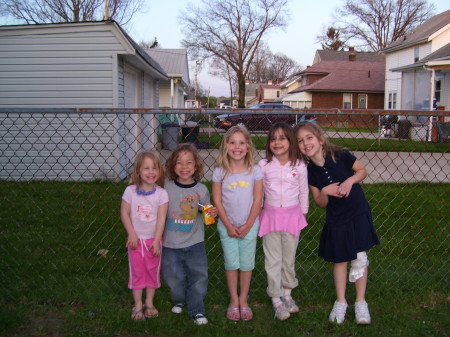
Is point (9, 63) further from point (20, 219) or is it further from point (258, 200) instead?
point (258, 200)

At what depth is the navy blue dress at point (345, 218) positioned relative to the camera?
2924 millimetres

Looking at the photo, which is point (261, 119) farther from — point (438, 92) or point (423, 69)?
point (423, 69)

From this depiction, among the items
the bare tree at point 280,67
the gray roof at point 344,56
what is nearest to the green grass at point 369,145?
the gray roof at point 344,56

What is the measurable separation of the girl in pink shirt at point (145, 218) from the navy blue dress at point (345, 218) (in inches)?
42.2

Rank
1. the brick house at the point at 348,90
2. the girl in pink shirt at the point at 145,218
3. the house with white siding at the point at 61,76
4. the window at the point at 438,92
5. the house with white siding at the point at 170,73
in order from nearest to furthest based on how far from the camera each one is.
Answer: the girl in pink shirt at the point at 145,218, the house with white siding at the point at 61,76, the house with white siding at the point at 170,73, the window at the point at 438,92, the brick house at the point at 348,90

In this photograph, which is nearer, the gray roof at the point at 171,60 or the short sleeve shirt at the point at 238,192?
the short sleeve shirt at the point at 238,192

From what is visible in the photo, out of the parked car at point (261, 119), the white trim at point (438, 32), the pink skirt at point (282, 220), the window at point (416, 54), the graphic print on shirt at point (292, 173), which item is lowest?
the pink skirt at point (282, 220)

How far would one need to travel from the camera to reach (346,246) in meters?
2.92

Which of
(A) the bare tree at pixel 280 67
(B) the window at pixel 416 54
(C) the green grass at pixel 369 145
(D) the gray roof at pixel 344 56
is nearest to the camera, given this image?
(C) the green grass at pixel 369 145

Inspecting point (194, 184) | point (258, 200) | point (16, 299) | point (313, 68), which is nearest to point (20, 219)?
point (16, 299)

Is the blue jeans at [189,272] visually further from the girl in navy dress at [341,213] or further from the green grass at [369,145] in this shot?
the green grass at [369,145]

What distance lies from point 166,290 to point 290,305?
3.20 feet

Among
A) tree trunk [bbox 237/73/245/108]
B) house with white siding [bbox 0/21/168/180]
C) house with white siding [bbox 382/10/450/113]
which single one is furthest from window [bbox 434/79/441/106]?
tree trunk [bbox 237/73/245/108]

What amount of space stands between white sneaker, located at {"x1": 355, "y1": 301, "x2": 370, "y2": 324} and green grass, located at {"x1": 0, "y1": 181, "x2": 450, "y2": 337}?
1.8 inches
